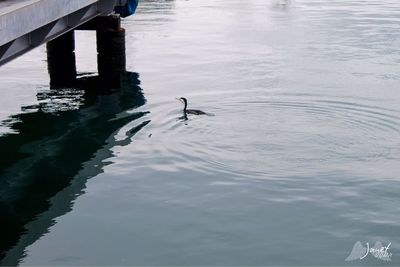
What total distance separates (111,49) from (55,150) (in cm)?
932

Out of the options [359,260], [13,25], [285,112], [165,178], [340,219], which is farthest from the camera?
[285,112]

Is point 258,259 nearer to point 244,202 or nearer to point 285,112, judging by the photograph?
point 244,202

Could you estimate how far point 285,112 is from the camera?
2198cm

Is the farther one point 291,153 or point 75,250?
point 291,153

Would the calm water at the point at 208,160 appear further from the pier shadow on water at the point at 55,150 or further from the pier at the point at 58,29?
the pier at the point at 58,29

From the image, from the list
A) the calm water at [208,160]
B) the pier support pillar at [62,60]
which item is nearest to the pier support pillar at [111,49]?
the calm water at [208,160]

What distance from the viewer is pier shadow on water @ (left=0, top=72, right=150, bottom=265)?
14.5m

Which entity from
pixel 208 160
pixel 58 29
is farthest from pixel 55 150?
pixel 208 160

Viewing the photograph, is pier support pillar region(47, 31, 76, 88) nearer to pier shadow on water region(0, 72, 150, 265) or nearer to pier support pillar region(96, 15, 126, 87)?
pier shadow on water region(0, 72, 150, 265)

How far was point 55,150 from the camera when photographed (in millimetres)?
19000

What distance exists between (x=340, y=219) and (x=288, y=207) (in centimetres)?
109

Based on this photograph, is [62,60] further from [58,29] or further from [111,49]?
[58,29]

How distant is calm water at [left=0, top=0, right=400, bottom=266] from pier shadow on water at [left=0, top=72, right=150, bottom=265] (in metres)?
0.05

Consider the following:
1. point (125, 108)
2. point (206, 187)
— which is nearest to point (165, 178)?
point (206, 187)
